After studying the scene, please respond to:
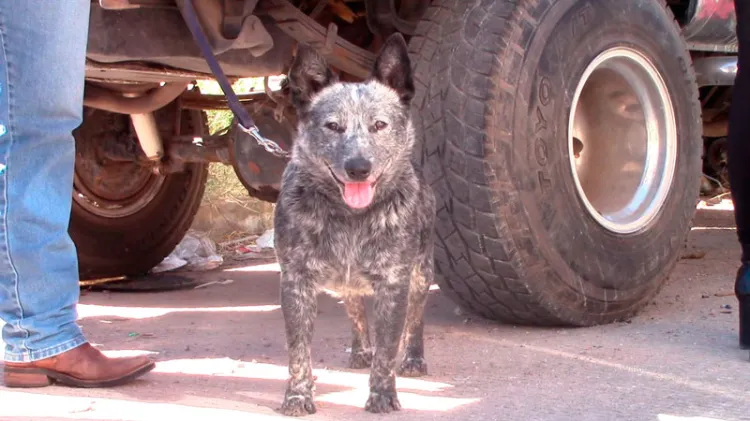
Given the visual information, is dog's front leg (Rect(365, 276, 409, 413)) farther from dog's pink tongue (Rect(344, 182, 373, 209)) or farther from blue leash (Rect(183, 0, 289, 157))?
blue leash (Rect(183, 0, 289, 157))

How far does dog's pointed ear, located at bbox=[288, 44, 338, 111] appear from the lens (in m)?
3.21

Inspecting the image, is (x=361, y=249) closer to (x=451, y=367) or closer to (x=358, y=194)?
(x=358, y=194)

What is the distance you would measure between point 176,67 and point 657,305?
7.96 feet

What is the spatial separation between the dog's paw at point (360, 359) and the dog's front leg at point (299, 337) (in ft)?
1.61

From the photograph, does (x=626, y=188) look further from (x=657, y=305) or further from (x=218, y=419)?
(x=218, y=419)

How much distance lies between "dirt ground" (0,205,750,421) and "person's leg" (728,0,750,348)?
0.71 ft

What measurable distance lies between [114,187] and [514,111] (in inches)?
108

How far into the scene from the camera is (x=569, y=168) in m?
3.89

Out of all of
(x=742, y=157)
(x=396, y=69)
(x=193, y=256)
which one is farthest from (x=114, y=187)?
(x=742, y=157)

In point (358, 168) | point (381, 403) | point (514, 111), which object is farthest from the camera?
point (514, 111)

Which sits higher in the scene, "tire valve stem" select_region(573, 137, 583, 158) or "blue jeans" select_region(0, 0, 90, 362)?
"tire valve stem" select_region(573, 137, 583, 158)

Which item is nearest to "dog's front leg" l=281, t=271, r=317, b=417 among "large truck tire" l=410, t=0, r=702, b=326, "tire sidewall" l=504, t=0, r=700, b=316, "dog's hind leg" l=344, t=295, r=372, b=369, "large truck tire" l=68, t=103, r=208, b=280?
"dog's hind leg" l=344, t=295, r=372, b=369

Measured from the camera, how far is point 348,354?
3760 mm

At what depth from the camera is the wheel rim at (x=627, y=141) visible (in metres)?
4.22
